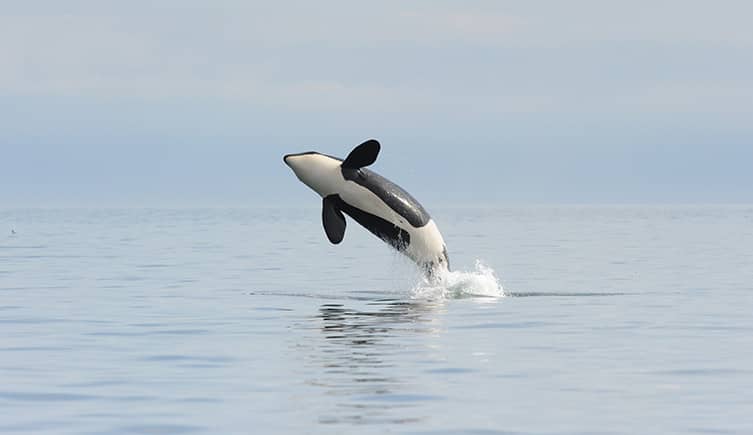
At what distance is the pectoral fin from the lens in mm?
27047

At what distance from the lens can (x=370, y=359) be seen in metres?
18.6

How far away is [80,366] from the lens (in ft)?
60.3

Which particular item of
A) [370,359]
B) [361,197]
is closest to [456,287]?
[361,197]

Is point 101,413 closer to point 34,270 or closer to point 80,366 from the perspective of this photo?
point 80,366

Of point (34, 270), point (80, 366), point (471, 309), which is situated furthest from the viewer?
point (34, 270)

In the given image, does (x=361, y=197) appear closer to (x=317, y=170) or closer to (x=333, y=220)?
(x=333, y=220)

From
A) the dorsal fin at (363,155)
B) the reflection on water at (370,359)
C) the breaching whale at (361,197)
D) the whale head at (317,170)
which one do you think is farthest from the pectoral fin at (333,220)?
the reflection on water at (370,359)

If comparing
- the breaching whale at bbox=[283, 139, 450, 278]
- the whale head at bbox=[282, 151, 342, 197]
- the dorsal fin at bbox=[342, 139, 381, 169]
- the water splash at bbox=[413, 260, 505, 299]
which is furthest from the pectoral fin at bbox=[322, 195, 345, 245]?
the water splash at bbox=[413, 260, 505, 299]

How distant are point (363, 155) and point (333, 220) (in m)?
1.42

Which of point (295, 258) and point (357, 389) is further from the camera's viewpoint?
point (295, 258)

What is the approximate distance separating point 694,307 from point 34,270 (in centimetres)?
2238

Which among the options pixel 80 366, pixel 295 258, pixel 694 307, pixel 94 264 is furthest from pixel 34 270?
pixel 80 366

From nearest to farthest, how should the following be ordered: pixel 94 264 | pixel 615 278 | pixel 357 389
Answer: pixel 357 389 < pixel 615 278 < pixel 94 264

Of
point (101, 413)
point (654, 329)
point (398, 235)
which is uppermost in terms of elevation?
point (398, 235)
